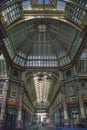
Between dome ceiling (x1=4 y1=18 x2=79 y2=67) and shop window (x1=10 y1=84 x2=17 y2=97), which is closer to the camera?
shop window (x1=10 y1=84 x2=17 y2=97)

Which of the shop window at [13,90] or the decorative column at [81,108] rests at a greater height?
the shop window at [13,90]

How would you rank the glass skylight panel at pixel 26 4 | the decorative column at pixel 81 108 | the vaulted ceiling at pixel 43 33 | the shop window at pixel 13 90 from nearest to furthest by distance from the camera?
1. the glass skylight panel at pixel 26 4
2. the vaulted ceiling at pixel 43 33
3. the decorative column at pixel 81 108
4. the shop window at pixel 13 90

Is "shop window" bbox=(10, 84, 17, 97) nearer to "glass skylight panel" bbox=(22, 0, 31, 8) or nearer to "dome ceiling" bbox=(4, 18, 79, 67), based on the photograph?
"dome ceiling" bbox=(4, 18, 79, 67)

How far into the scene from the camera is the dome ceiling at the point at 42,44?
37.5 meters

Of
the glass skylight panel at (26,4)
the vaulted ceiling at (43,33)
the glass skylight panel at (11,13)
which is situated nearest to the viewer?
the glass skylight panel at (11,13)

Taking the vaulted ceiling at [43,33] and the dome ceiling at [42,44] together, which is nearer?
the vaulted ceiling at [43,33]

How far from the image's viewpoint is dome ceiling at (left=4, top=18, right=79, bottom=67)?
37.5m

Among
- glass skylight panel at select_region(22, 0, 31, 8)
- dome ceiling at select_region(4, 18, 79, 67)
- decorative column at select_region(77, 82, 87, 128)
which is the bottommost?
decorative column at select_region(77, 82, 87, 128)

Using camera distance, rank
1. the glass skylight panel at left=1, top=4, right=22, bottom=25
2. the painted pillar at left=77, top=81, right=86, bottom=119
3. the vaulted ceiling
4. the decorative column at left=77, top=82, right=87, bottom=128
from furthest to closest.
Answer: the painted pillar at left=77, top=81, right=86, bottom=119 < the decorative column at left=77, top=82, right=87, bottom=128 < the vaulted ceiling < the glass skylight panel at left=1, top=4, right=22, bottom=25

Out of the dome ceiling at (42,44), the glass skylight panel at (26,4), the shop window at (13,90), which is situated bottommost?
the shop window at (13,90)

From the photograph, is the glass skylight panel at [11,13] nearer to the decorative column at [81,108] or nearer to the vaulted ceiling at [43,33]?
the vaulted ceiling at [43,33]

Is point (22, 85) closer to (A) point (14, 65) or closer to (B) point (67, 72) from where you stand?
(A) point (14, 65)

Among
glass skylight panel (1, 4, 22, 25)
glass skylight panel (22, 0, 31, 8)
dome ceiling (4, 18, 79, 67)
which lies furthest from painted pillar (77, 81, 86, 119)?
glass skylight panel (22, 0, 31, 8)

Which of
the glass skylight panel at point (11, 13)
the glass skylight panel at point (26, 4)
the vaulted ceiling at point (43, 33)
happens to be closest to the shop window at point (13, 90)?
the vaulted ceiling at point (43, 33)
